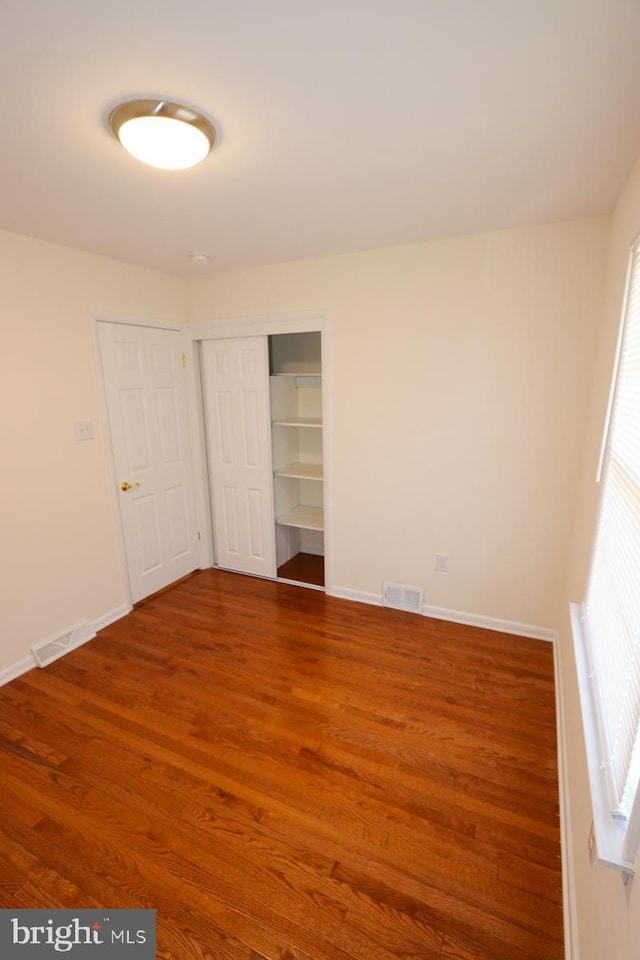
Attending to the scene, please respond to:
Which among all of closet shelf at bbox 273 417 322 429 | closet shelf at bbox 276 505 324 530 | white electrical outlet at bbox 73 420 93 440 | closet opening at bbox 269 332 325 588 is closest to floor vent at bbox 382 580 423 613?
closet opening at bbox 269 332 325 588

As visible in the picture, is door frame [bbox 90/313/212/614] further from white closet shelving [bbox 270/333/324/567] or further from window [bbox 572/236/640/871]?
window [bbox 572/236/640/871]

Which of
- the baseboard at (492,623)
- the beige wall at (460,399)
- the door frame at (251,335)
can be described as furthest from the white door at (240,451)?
the baseboard at (492,623)

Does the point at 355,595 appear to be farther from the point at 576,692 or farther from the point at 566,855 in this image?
the point at 566,855

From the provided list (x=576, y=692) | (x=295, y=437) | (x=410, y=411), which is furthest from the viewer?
(x=295, y=437)

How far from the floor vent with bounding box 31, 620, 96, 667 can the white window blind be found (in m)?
2.87

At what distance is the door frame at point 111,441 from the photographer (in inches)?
110

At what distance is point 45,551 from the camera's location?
2.55 meters

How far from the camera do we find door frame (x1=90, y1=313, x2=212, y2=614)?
2.78 m

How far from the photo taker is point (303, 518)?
375cm

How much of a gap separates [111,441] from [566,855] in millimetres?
3191

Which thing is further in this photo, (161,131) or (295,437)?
(295,437)

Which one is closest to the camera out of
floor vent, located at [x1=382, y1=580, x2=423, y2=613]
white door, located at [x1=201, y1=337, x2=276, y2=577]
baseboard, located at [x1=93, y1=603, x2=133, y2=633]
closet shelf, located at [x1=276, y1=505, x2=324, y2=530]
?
baseboard, located at [x1=93, y1=603, x2=133, y2=633]

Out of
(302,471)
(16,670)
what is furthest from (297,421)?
(16,670)

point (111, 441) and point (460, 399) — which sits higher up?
point (460, 399)
